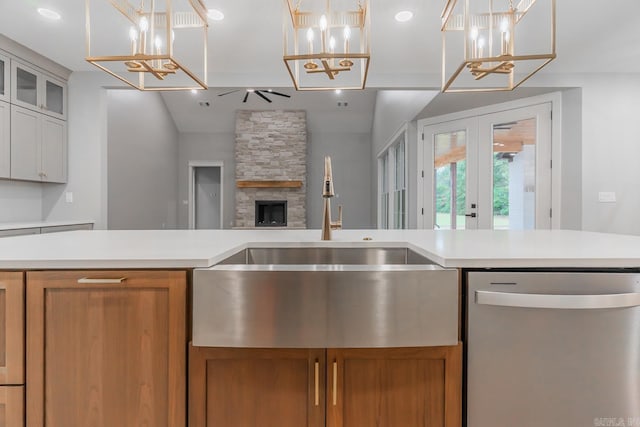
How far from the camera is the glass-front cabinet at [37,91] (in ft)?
11.3

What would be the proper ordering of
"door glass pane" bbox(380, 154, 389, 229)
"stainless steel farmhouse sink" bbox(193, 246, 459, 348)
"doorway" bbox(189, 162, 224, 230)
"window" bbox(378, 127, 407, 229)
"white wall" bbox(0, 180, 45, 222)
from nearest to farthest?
"stainless steel farmhouse sink" bbox(193, 246, 459, 348), "white wall" bbox(0, 180, 45, 222), "window" bbox(378, 127, 407, 229), "door glass pane" bbox(380, 154, 389, 229), "doorway" bbox(189, 162, 224, 230)

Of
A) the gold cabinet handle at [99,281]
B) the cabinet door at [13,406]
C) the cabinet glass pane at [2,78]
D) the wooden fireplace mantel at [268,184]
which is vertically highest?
the cabinet glass pane at [2,78]

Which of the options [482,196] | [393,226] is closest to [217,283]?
[482,196]

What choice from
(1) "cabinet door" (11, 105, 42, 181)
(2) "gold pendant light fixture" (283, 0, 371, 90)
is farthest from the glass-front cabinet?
(2) "gold pendant light fixture" (283, 0, 371, 90)

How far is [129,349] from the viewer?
1012 mm

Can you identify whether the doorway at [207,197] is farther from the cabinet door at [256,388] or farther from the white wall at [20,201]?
the cabinet door at [256,388]

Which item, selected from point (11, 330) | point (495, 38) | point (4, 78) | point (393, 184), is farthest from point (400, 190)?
point (11, 330)

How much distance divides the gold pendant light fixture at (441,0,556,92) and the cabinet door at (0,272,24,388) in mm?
1962

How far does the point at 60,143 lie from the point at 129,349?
401cm

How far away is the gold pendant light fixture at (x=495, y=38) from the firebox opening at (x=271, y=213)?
5025 mm

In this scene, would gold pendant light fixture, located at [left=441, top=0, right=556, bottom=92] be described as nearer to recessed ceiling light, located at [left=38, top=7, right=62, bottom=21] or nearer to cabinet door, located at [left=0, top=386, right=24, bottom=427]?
cabinet door, located at [left=0, top=386, right=24, bottom=427]

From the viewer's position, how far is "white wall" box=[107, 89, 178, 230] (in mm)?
5781

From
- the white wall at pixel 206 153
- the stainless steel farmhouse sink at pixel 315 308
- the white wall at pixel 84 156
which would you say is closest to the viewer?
the stainless steel farmhouse sink at pixel 315 308

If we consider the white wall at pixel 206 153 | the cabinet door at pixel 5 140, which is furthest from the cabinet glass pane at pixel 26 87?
the white wall at pixel 206 153
